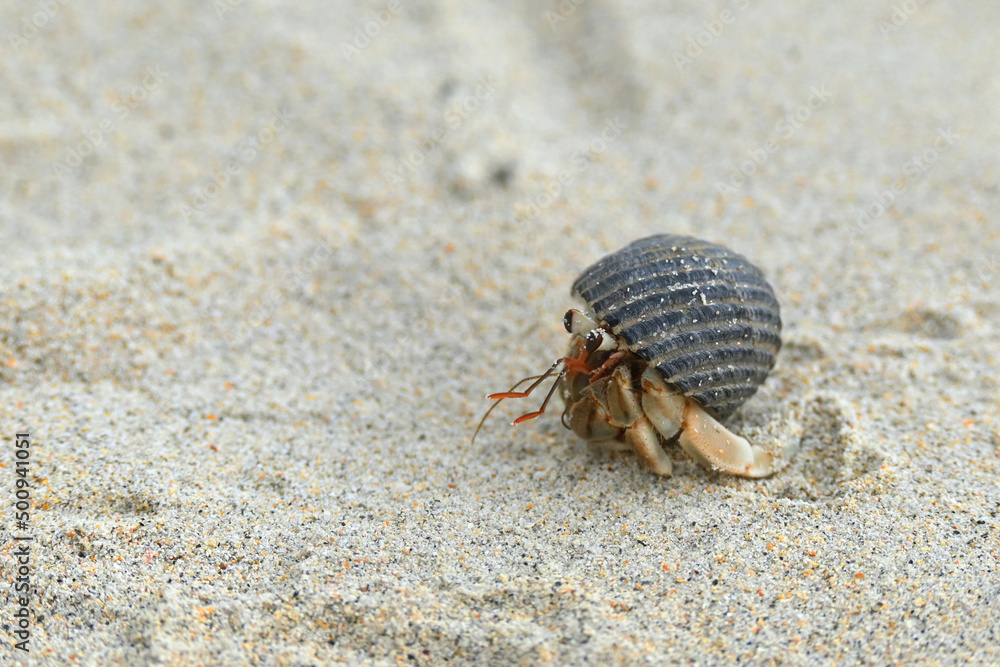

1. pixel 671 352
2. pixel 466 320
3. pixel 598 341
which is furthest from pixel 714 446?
pixel 466 320

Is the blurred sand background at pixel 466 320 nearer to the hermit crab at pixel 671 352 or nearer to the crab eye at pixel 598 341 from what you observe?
the hermit crab at pixel 671 352

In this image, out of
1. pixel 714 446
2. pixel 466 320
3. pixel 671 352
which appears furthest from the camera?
pixel 466 320

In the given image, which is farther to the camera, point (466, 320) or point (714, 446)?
point (466, 320)

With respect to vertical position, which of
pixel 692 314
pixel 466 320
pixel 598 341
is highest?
pixel 692 314

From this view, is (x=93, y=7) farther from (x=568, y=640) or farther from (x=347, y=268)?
(x=568, y=640)

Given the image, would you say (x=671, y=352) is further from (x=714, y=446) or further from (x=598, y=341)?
(x=714, y=446)

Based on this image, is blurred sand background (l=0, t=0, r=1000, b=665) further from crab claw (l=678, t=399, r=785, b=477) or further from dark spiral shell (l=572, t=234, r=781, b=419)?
dark spiral shell (l=572, t=234, r=781, b=419)

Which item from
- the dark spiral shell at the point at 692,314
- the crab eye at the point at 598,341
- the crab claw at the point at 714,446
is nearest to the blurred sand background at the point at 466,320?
the crab claw at the point at 714,446
